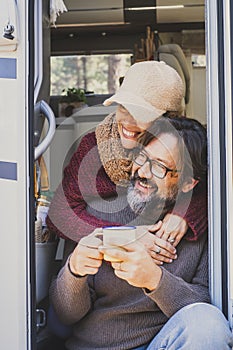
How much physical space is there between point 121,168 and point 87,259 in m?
0.33

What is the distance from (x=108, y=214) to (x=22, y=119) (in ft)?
1.56

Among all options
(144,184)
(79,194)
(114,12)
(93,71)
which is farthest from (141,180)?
(93,71)

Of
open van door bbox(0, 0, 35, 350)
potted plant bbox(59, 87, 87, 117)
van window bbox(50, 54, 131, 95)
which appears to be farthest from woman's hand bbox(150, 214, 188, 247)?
van window bbox(50, 54, 131, 95)

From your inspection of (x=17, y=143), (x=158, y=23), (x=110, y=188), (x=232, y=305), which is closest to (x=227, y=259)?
(x=232, y=305)

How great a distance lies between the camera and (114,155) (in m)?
2.38

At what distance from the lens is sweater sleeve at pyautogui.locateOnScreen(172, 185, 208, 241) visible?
2.30 meters

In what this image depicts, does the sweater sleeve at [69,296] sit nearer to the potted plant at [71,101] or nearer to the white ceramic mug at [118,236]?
the white ceramic mug at [118,236]

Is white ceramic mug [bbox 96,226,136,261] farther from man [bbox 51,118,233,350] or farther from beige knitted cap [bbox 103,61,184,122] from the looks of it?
beige knitted cap [bbox 103,61,184,122]

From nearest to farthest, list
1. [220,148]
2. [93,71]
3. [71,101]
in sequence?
[220,148] → [71,101] → [93,71]

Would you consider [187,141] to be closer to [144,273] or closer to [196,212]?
[196,212]

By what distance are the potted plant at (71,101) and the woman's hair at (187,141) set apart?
1.47 metres

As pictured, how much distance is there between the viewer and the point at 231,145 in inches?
80.9

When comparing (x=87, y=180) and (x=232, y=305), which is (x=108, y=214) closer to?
(x=87, y=180)

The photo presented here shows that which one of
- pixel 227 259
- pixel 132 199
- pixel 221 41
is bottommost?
pixel 227 259
